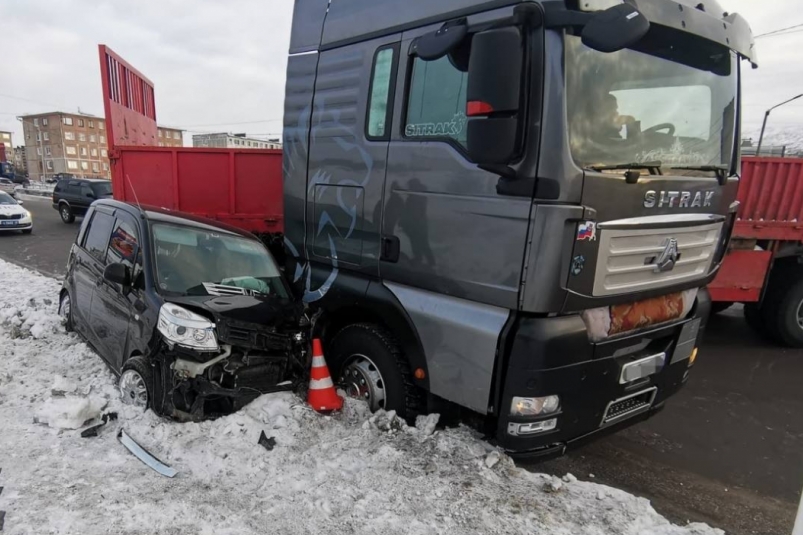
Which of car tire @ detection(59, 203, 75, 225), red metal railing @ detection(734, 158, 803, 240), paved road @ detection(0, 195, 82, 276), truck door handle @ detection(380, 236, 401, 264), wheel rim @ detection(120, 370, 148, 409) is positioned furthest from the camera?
car tire @ detection(59, 203, 75, 225)

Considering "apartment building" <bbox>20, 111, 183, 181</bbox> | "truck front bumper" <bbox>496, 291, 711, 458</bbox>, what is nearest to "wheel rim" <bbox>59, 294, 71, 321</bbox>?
"truck front bumper" <bbox>496, 291, 711, 458</bbox>

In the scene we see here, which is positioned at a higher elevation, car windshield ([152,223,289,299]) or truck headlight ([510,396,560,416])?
car windshield ([152,223,289,299])

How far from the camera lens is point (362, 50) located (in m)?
3.62

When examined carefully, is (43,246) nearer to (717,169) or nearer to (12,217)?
(12,217)

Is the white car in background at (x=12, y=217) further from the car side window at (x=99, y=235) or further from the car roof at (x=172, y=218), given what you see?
the car roof at (x=172, y=218)

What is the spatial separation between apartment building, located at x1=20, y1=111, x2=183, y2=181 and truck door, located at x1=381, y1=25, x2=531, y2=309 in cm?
8904

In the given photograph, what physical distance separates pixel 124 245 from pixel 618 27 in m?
4.19

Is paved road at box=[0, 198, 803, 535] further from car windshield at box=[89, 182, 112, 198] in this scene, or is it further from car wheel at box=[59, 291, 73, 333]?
car windshield at box=[89, 182, 112, 198]

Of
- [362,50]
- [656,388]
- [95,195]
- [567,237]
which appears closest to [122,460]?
[567,237]

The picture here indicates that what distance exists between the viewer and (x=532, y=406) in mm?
2740

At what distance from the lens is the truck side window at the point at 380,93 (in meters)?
3.42

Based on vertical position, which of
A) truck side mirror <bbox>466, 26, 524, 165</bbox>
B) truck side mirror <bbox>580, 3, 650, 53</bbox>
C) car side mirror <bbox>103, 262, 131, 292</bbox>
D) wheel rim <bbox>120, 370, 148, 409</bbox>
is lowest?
wheel rim <bbox>120, 370, 148, 409</bbox>

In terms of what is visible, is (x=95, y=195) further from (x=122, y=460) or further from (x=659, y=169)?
(x=659, y=169)

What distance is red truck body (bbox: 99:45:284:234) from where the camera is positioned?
225 inches
